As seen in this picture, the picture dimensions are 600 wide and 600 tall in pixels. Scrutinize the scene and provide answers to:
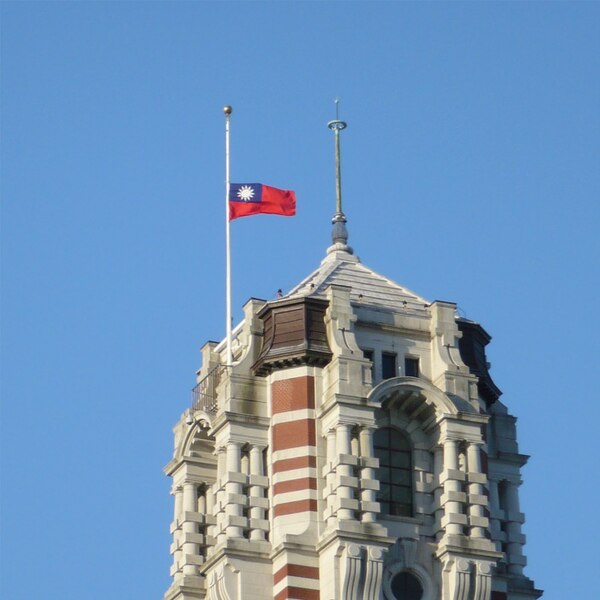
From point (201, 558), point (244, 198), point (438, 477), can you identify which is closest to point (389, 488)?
point (438, 477)

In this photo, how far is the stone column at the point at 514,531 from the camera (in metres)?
88.9

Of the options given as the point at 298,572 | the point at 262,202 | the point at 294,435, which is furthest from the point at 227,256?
the point at 298,572

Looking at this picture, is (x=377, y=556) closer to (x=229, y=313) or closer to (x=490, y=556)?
(x=490, y=556)

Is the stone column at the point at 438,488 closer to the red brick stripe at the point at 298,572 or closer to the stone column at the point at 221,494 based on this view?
the red brick stripe at the point at 298,572

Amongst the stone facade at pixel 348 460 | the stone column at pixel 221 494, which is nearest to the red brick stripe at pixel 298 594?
the stone facade at pixel 348 460

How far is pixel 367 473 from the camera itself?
85438 millimetres

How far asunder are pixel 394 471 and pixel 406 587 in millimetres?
4820

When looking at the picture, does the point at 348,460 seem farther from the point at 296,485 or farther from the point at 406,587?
the point at 406,587

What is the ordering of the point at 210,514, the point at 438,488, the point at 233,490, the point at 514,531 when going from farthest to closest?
the point at 210,514, the point at 514,531, the point at 438,488, the point at 233,490

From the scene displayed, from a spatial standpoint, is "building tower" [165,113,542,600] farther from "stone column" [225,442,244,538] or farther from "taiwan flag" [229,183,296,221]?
"taiwan flag" [229,183,296,221]

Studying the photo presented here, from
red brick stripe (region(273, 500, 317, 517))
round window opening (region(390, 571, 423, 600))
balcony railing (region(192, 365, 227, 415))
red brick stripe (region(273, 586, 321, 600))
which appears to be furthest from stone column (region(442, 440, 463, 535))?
balcony railing (region(192, 365, 227, 415))

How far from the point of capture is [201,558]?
293 feet

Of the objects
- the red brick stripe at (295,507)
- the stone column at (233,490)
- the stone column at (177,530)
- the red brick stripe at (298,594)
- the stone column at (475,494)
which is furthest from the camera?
the stone column at (177,530)

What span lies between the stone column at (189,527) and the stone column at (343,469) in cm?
735
